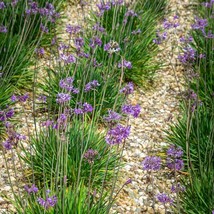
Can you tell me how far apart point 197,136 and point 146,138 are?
2.59 feet

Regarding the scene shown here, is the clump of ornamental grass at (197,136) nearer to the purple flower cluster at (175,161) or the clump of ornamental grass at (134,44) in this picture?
the purple flower cluster at (175,161)

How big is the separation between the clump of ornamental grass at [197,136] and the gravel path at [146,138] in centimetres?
21

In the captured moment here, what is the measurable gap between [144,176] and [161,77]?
6.95 ft

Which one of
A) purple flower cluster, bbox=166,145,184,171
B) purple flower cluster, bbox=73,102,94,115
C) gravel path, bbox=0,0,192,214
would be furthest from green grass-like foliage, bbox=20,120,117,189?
purple flower cluster, bbox=166,145,184,171

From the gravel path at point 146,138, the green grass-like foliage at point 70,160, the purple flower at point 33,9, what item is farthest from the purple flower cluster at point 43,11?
the green grass-like foliage at point 70,160

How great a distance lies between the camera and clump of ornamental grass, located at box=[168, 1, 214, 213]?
3.46 meters

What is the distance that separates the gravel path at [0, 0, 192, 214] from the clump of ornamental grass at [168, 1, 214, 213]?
0.69ft

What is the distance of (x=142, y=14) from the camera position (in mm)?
6312

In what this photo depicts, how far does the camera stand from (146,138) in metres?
4.71

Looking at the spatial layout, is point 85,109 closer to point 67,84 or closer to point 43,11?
point 67,84

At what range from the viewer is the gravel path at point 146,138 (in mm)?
3854

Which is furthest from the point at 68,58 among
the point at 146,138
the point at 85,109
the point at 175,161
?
the point at 146,138

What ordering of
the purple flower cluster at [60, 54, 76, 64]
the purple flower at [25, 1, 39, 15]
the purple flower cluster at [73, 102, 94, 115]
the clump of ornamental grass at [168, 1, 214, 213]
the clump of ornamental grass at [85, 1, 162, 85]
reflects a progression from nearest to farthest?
the purple flower cluster at [73, 102, 94, 115], the purple flower cluster at [60, 54, 76, 64], the clump of ornamental grass at [168, 1, 214, 213], the purple flower at [25, 1, 39, 15], the clump of ornamental grass at [85, 1, 162, 85]

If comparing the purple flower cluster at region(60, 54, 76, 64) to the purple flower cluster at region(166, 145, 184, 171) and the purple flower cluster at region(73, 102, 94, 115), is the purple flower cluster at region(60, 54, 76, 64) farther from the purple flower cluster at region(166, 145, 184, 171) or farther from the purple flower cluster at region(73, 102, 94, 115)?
the purple flower cluster at region(166, 145, 184, 171)
